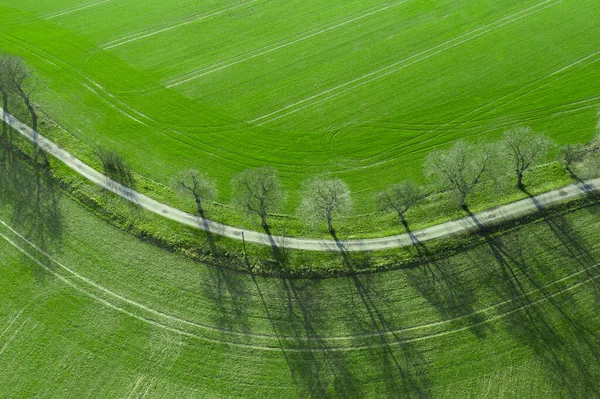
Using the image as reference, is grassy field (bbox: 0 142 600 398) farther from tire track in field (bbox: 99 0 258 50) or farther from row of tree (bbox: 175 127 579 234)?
tire track in field (bbox: 99 0 258 50)

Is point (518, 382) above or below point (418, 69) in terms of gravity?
below

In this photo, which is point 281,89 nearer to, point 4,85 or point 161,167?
point 161,167

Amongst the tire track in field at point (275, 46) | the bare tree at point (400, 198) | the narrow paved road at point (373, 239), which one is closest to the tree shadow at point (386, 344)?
the narrow paved road at point (373, 239)

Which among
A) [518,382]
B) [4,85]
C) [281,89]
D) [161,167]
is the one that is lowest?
[518,382]

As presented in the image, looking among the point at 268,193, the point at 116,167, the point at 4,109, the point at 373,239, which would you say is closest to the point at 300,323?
the point at 373,239

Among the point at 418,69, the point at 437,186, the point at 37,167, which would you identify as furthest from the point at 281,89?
the point at 37,167

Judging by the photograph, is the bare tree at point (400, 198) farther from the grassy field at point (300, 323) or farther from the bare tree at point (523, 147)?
the bare tree at point (523, 147)

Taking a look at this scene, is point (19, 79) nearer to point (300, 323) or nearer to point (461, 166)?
point (300, 323)
